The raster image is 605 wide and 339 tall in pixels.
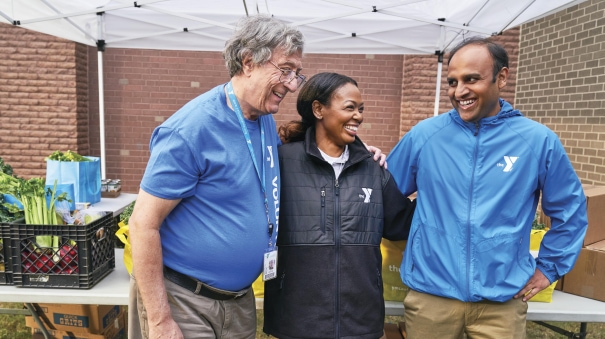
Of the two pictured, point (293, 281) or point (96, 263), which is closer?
point (293, 281)

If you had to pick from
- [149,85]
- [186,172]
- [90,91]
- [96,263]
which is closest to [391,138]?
[149,85]

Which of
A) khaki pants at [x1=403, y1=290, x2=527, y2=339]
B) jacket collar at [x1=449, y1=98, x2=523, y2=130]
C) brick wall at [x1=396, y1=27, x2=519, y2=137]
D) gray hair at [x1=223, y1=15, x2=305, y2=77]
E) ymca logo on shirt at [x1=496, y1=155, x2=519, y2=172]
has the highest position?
brick wall at [x1=396, y1=27, x2=519, y2=137]

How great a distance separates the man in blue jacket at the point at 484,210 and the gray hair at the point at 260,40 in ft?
2.32

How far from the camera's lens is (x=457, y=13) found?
3.93 m

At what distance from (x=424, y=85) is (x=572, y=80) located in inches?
72.4

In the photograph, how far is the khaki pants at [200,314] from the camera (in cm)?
154

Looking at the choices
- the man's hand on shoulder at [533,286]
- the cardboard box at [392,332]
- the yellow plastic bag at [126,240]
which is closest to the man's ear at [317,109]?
the man's hand on shoulder at [533,286]

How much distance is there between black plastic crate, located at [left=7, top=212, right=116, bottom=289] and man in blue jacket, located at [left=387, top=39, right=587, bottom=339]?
1.63 m

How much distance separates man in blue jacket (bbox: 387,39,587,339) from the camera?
68.7 inches

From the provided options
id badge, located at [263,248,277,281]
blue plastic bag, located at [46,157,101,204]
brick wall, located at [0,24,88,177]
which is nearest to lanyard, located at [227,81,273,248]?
id badge, located at [263,248,277,281]

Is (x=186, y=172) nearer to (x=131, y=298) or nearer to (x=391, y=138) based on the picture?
(x=131, y=298)

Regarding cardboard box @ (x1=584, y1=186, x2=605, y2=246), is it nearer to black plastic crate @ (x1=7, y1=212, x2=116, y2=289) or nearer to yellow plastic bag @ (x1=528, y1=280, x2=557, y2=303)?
yellow plastic bag @ (x1=528, y1=280, x2=557, y2=303)

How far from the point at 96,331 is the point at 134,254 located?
1906mm

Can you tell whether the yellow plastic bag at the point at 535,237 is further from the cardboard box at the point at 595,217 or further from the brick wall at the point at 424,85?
the brick wall at the point at 424,85
